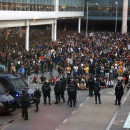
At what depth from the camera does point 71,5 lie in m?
68.9

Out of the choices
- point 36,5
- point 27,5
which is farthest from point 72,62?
point 36,5

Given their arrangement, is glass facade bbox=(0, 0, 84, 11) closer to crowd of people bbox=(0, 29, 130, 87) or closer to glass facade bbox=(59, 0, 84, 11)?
glass facade bbox=(59, 0, 84, 11)

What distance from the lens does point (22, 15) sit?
44.1 meters

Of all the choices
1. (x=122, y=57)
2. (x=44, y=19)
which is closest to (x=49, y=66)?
(x=122, y=57)

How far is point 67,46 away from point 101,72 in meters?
14.5

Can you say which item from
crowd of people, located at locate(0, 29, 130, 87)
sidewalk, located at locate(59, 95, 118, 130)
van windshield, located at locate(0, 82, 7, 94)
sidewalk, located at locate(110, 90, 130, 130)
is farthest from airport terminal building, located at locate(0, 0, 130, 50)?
sidewalk, located at locate(110, 90, 130, 130)

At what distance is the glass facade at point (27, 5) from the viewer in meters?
40.4

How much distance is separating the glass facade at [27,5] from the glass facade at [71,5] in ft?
19.1

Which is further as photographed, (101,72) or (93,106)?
(101,72)

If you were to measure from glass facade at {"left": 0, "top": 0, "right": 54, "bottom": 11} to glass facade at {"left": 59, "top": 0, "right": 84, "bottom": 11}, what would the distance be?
5.84m

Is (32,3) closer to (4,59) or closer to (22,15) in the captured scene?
(22,15)

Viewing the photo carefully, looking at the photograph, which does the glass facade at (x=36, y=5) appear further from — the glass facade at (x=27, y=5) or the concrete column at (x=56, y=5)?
the concrete column at (x=56, y=5)

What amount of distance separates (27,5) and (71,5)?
76.6ft

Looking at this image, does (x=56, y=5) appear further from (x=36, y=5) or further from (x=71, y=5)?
(x=71, y=5)
